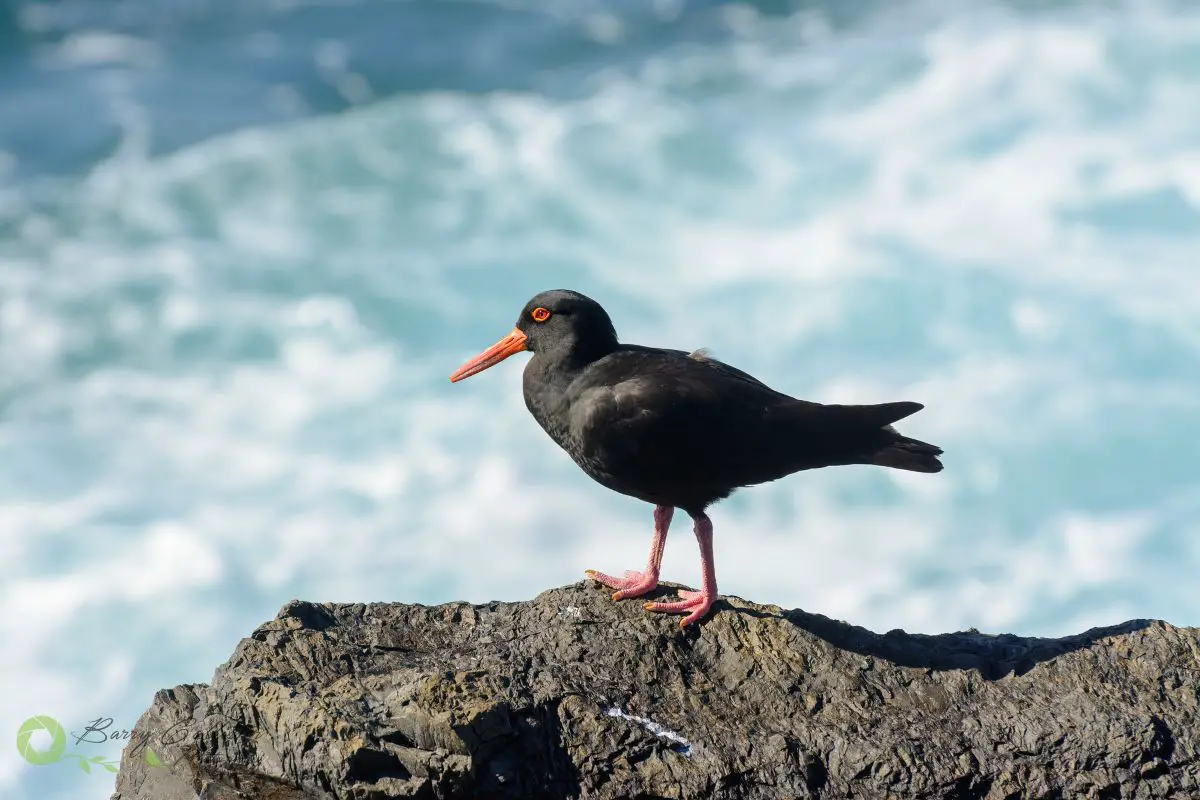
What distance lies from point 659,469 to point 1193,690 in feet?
11.1

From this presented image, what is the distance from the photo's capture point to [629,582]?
25.2ft

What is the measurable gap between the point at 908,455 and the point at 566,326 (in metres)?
2.40

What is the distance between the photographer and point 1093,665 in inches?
282

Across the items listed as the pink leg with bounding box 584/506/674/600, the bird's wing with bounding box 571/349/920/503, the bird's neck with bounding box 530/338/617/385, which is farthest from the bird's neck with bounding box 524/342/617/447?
the pink leg with bounding box 584/506/674/600

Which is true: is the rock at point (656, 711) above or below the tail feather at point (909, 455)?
below

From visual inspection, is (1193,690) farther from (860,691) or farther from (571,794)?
(571,794)

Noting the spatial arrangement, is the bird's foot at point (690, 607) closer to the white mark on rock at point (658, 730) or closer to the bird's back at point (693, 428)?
the bird's back at point (693, 428)

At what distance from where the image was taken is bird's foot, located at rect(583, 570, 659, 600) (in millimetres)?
7555

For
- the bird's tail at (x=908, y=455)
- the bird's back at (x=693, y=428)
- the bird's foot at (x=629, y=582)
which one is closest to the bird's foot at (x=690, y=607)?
the bird's foot at (x=629, y=582)

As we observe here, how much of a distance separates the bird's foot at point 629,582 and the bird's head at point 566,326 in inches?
56.3

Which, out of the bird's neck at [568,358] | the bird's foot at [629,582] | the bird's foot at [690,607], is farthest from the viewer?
the bird's neck at [568,358]

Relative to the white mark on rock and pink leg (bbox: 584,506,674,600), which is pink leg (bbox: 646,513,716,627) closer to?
pink leg (bbox: 584,506,674,600)

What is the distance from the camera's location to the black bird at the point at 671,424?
7383mm

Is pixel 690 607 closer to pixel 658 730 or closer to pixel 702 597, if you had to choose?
pixel 702 597
